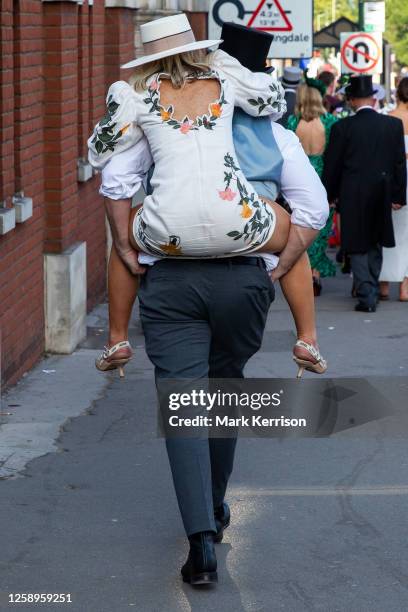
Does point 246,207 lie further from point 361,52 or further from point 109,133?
point 361,52

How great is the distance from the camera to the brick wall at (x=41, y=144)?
8.96m

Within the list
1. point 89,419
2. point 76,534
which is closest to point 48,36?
point 89,419

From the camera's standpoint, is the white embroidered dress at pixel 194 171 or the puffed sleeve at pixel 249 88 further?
the puffed sleeve at pixel 249 88

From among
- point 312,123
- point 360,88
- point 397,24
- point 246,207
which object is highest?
point 246,207

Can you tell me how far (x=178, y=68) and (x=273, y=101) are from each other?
13.6 inches

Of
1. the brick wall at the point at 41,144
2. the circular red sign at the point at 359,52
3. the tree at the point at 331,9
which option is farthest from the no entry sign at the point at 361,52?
the tree at the point at 331,9

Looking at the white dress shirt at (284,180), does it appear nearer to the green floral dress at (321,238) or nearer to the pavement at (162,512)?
the pavement at (162,512)

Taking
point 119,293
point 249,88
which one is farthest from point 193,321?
point 249,88

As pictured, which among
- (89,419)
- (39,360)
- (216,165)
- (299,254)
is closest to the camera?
(216,165)

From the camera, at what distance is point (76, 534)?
6.07 m

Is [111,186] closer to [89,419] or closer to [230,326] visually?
[230,326]

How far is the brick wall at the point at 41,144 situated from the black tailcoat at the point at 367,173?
2.04 metres

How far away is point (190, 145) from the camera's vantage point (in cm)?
514

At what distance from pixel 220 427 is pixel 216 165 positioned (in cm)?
100
